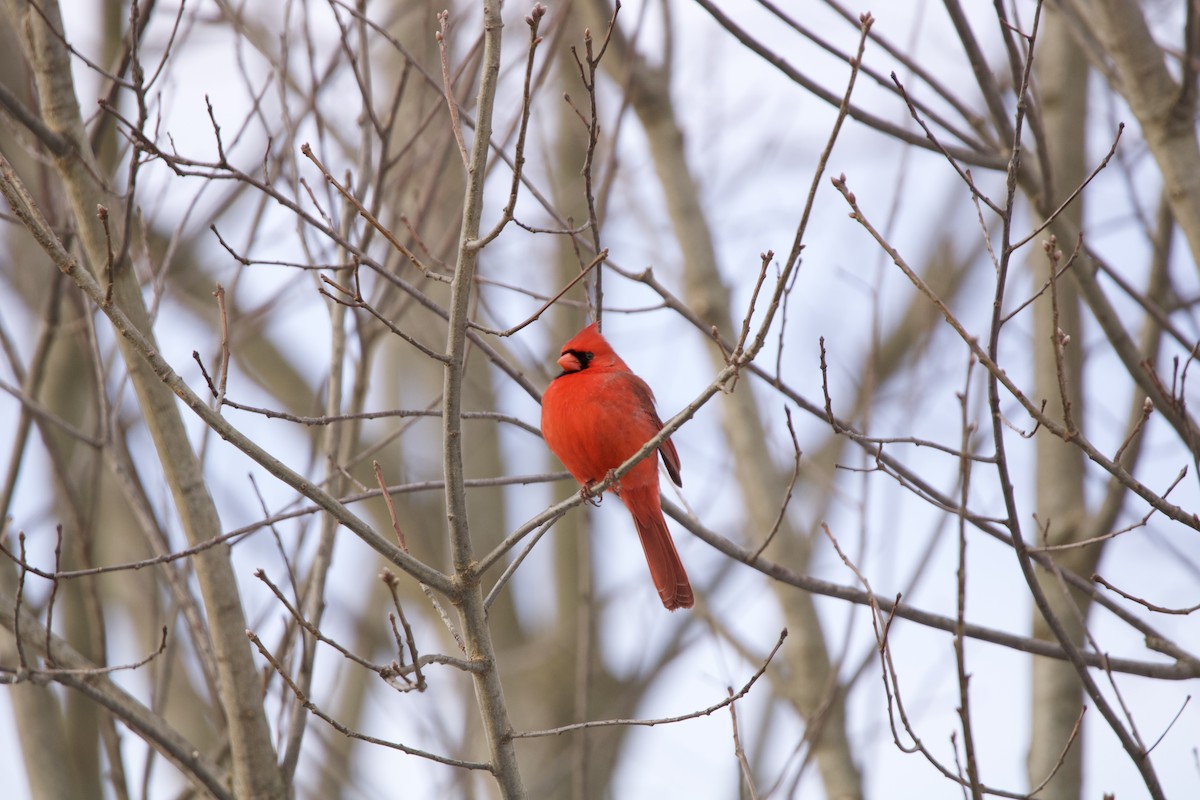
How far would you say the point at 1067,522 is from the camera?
12.9 ft

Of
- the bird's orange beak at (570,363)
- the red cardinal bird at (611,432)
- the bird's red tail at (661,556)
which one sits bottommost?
the bird's red tail at (661,556)

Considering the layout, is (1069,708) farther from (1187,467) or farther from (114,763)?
(114,763)

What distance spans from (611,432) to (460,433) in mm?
1305

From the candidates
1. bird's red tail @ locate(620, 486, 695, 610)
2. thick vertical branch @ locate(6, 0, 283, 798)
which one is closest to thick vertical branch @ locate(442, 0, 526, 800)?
thick vertical branch @ locate(6, 0, 283, 798)

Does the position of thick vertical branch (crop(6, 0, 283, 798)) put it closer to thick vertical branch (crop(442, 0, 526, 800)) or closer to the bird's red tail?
thick vertical branch (crop(442, 0, 526, 800))

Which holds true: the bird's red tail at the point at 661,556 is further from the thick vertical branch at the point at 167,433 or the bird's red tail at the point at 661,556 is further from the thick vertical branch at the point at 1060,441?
the thick vertical branch at the point at 167,433

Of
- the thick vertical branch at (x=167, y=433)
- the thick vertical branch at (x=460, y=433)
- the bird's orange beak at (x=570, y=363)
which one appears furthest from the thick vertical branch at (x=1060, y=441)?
the thick vertical branch at (x=167, y=433)

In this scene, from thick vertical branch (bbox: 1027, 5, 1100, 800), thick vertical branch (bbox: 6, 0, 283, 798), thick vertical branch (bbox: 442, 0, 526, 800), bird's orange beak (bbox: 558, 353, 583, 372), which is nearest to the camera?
thick vertical branch (bbox: 442, 0, 526, 800)

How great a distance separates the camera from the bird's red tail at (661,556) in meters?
3.79

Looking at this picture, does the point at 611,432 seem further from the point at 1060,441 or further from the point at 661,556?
the point at 1060,441

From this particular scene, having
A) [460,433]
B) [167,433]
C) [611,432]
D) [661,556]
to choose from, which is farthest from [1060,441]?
[167,433]

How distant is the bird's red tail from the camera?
3.79m

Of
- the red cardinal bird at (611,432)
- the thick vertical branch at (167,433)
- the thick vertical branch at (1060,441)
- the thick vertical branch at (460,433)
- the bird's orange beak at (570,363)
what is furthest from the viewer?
the bird's orange beak at (570,363)

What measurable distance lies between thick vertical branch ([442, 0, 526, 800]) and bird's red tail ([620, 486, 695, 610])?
133cm
